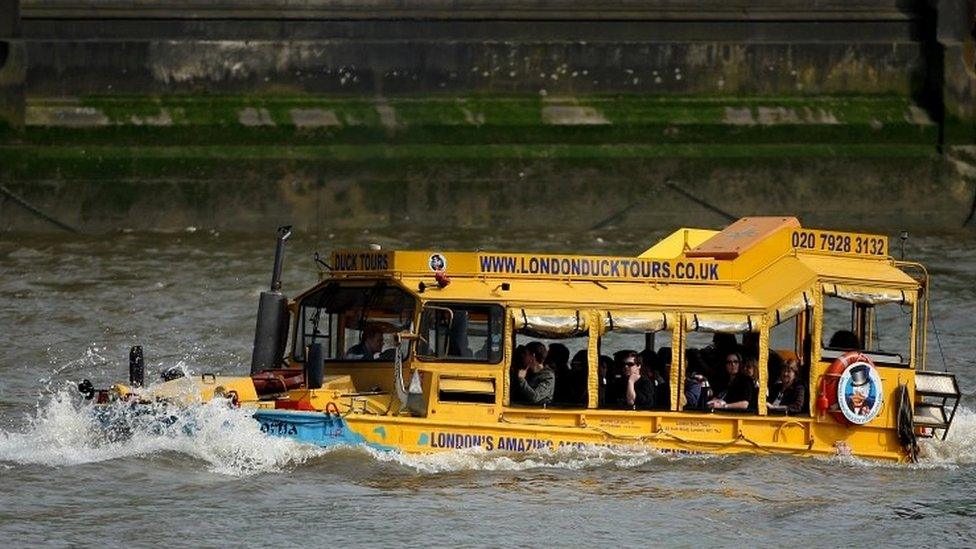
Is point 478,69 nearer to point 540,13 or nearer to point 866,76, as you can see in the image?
point 540,13

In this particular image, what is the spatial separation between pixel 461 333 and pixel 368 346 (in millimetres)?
966

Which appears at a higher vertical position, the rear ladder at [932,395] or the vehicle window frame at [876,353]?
the vehicle window frame at [876,353]

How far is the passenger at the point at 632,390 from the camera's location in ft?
57.5

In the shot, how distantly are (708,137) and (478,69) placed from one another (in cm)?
329

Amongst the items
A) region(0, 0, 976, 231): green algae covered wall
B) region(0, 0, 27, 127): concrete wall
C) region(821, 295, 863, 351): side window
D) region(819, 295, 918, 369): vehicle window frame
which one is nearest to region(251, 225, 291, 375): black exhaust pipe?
region(819, 295, 918, 369): vehicle window frame

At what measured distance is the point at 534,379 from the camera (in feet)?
57.0

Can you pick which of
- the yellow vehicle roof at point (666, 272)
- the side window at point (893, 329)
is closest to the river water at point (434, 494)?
the yellow vehicle roof at point (666, 272)

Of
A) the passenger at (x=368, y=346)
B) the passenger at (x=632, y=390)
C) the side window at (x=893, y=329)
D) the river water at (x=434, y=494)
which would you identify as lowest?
the river water at (x=434, y=494)

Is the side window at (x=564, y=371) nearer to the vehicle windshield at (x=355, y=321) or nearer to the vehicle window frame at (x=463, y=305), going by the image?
the vehicle window frame at (x=463, y=305)

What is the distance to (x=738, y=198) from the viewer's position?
2956cm

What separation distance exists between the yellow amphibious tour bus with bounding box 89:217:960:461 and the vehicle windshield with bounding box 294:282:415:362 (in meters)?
0.02

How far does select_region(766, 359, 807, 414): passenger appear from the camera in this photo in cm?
1786

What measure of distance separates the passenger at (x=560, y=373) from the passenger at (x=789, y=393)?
166cm

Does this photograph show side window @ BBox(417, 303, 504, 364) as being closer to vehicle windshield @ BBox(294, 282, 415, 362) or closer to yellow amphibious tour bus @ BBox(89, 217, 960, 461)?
yellow amphibious tour bus @ BBox(89, 217, 960, 461)
